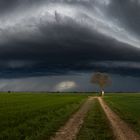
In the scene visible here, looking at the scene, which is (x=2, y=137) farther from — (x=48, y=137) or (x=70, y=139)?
(x=70, y=139)

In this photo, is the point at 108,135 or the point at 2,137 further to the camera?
the point at 108,135

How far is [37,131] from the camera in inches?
939

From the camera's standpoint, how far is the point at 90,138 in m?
20.9

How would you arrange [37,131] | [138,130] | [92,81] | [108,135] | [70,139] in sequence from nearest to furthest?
[70,139]
[108,135]
[37,131]
[138,130]
[92,81]

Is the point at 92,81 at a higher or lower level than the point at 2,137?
higher

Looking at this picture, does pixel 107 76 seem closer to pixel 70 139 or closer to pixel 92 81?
pixel 92 81

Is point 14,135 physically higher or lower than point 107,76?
lower

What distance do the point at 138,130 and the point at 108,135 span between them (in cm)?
419

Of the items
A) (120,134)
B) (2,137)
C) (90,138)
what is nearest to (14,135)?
(2,137)

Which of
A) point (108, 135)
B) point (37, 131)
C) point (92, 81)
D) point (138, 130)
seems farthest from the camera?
point (92, 81)

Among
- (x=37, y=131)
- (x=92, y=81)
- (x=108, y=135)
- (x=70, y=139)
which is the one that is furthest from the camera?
(x=92, y=81)

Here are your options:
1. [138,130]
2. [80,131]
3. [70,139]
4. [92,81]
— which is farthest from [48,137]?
[92,81]

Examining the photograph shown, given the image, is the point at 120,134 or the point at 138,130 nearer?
the point at 120,134

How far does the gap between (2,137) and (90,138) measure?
524 cm
